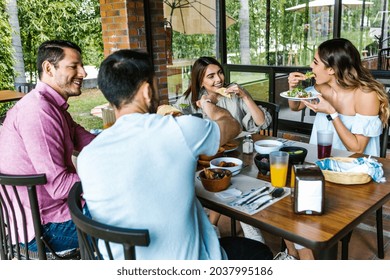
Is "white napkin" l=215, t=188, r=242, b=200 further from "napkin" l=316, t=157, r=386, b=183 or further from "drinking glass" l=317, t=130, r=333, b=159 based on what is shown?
"drinking glass" l=317, t=130, r=333, b=159

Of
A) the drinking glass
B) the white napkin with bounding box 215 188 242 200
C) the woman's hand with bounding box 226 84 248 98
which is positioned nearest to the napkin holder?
the white napkin with bounding box 215 188 242 200

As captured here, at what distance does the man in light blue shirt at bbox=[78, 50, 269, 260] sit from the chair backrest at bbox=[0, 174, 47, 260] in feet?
1.31

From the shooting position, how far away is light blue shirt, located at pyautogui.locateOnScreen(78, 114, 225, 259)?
1.07 meters

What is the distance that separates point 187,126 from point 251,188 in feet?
1.90

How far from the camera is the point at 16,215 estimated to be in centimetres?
178

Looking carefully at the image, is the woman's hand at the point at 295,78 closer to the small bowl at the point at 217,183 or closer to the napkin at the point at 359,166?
the napkin at the point at 359,166

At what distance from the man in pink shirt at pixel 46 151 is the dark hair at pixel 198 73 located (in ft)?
3.77

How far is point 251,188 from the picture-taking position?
5.16ft

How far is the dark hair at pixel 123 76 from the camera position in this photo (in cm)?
120

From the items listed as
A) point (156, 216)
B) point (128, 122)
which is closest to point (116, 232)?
point (156, 216)

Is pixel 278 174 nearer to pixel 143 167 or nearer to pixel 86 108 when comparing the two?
pixel 143 167

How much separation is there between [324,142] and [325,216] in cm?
63
